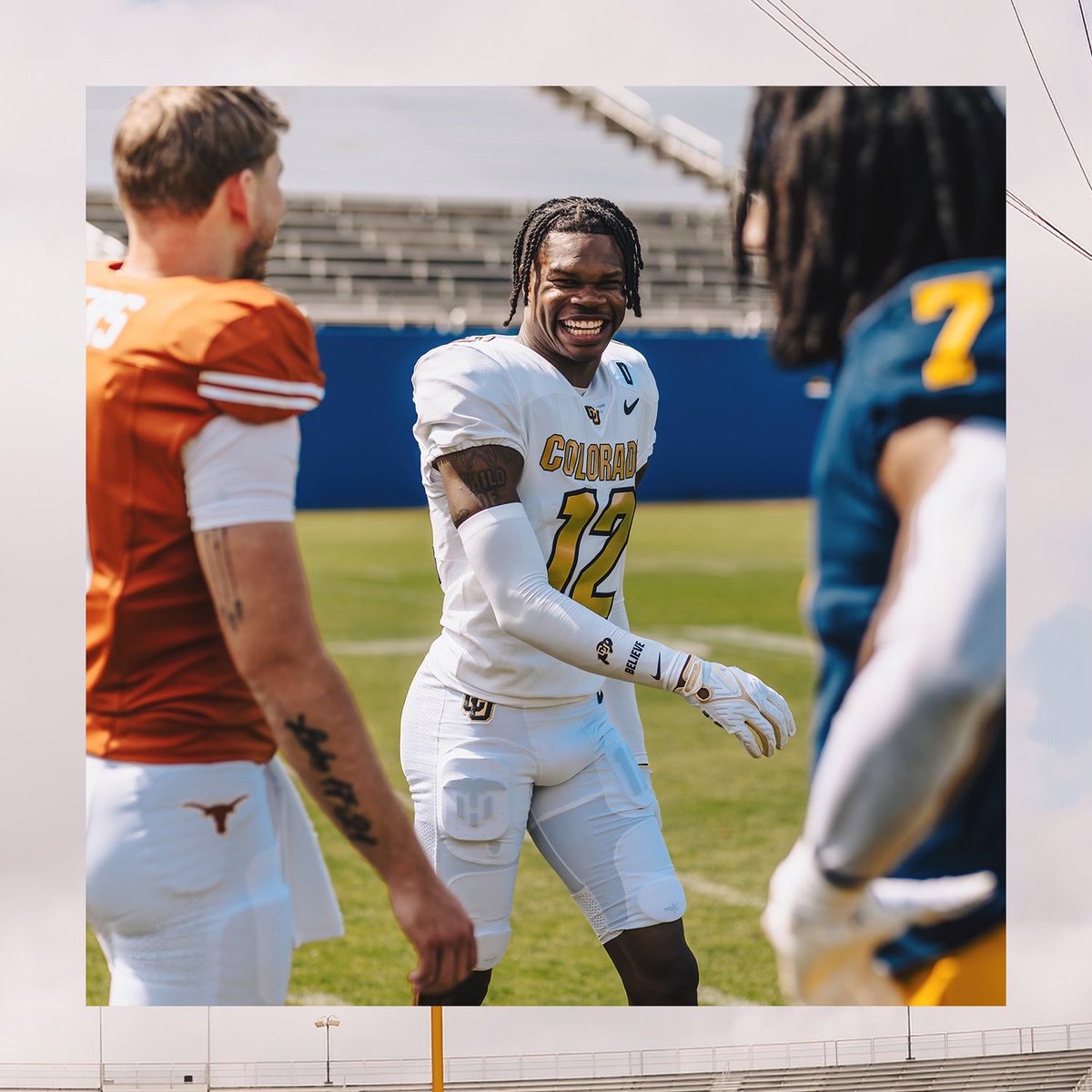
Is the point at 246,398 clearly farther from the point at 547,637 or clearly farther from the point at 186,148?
the point at 547,637

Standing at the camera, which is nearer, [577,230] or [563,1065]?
[577,230]

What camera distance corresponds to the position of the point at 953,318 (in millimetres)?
2510

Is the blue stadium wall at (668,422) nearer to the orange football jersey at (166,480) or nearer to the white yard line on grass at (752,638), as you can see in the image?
the orange football jersey at (166,480)

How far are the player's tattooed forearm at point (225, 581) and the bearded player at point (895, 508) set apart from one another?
0.94 m

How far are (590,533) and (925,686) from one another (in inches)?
31.3

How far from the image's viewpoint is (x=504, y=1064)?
4.91 metres

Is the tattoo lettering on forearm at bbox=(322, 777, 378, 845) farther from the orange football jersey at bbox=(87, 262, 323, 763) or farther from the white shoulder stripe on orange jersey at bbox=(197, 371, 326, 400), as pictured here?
the white shoulder stripe on orange jersey at bbox=(197, 371, 326, 400)

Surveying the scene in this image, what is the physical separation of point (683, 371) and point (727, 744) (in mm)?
3031

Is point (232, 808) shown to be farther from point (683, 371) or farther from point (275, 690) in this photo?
point (683, 371)

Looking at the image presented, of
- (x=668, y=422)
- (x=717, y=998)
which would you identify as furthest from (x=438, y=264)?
(x=717, y=998)

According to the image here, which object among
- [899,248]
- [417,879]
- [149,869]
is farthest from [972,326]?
[149,869]

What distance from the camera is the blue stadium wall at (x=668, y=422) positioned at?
3.69 metres

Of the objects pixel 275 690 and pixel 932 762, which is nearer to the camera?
pixel 275 690

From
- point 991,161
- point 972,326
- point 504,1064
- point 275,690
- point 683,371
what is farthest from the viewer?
point 504,1064
